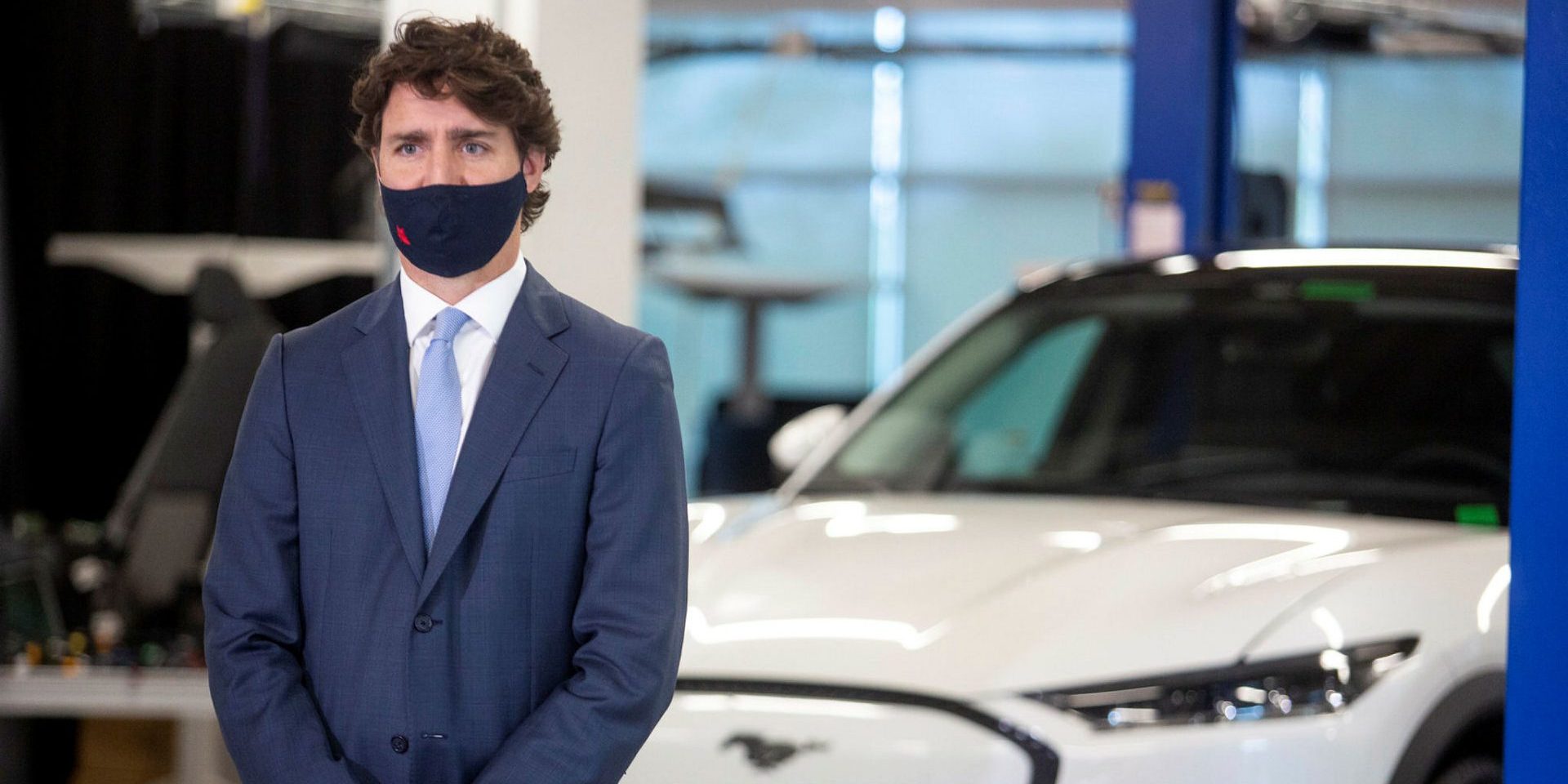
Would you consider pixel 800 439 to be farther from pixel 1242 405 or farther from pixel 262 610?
pixel 262 610

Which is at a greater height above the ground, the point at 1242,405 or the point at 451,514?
the point at 451,514

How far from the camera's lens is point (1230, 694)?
2512 millimetres

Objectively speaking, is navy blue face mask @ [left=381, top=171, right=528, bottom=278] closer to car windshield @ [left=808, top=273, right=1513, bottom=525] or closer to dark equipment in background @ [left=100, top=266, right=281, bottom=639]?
car windshield @ [left=808, top=273, right=1513, bottom=525]

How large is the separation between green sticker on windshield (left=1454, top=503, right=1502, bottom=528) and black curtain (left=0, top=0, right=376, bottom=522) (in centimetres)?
491

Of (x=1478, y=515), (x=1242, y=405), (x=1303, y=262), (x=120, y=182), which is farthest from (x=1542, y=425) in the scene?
(x=120, y=182)

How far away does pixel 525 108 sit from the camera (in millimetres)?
1700

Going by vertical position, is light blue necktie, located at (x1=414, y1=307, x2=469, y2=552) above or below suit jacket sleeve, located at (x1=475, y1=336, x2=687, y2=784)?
above

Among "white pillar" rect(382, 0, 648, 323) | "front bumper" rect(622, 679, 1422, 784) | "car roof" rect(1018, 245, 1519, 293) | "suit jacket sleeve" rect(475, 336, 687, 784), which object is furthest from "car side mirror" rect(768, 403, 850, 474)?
"suit jacket sleeve" rect(475, 336, 687, 784)

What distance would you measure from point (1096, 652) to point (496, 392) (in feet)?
3.79

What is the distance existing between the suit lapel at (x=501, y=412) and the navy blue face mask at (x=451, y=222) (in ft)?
0.28

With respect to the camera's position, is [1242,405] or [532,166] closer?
[532,166]

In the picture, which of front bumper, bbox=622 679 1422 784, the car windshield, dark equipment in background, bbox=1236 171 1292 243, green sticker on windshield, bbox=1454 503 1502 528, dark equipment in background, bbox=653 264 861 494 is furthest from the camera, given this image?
dark equipment in background, bbox=653 264 861 494

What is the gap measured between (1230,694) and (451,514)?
1.29m

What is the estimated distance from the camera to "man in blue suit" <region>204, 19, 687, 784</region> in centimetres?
168
